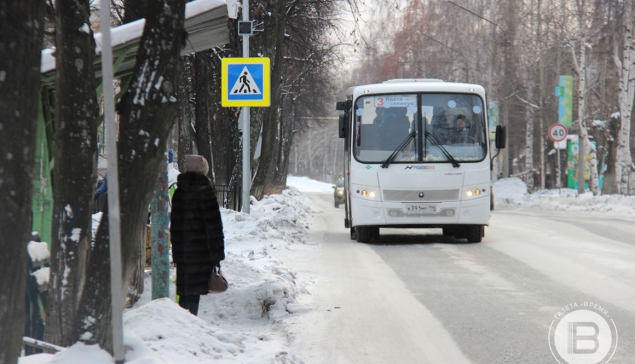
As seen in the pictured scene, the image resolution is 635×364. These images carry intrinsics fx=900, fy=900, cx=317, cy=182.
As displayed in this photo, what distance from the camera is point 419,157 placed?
16.1m

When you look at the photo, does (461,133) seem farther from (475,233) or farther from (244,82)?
(244,82)

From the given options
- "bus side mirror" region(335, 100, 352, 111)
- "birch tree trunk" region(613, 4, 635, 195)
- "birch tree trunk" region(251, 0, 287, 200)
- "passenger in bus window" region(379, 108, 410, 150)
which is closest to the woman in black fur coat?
"passenger in bus window" region(379, 108, 410, 150)

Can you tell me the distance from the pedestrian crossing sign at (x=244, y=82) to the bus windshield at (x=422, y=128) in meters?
1.85

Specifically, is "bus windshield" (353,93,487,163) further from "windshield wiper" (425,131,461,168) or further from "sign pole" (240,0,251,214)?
"sign pole" (240,0,251,214)

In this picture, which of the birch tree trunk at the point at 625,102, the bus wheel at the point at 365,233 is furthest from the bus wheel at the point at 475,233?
the birch tree trunk at the point at 625,102

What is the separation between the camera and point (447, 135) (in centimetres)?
1625

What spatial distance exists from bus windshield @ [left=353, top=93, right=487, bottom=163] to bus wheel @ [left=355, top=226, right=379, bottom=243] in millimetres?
1304

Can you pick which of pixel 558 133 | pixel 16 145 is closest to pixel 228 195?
pixel 558 133

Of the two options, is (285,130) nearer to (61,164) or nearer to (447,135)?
(447,135)

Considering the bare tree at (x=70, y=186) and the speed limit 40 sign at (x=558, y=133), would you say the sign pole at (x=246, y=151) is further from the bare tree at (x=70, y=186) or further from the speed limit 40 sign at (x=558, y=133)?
the speed limit 40 sign at (x=558, y=133)

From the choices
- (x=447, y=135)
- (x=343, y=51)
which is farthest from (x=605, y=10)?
(x=447, y=135)

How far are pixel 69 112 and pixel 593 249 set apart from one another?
1082 cm

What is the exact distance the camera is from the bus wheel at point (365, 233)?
655 inches

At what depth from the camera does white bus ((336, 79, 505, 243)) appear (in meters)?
15.9
